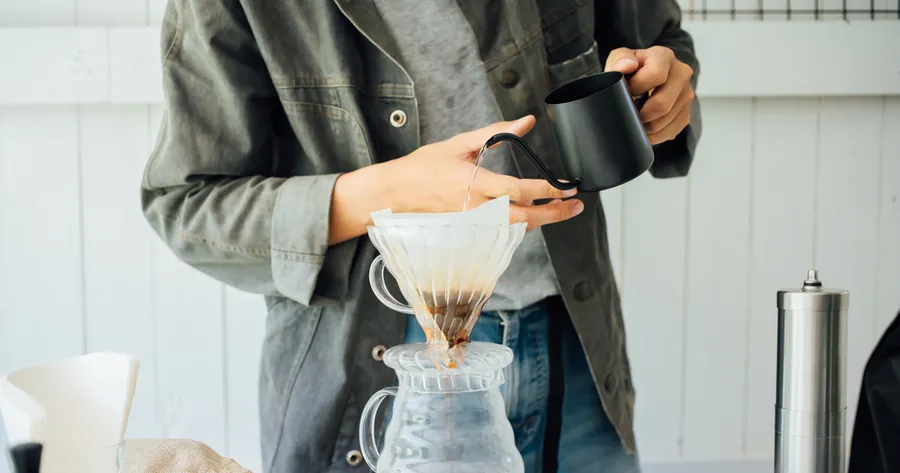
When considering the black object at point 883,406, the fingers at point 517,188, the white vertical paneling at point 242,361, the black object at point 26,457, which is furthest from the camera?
the white vertical paneling at point 242,361

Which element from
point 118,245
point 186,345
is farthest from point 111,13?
point 186,345

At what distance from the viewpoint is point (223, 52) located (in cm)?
80

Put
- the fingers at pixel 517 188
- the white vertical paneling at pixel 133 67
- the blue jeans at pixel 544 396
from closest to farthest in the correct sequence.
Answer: the fingers at pixel 517 188 < the blue jeans at pixel 544 396 < the white vertical paneling at pixel 133 67

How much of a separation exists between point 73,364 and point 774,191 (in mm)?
1441

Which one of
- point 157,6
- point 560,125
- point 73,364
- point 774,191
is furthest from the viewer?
point 774,191

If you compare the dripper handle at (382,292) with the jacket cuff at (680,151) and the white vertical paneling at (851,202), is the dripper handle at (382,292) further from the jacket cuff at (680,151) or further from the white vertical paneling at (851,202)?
the white vertical paneling at (851,202)

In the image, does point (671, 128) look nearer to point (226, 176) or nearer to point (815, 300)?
point (815, 300)

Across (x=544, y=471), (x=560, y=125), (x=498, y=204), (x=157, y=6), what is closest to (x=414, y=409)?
(x=498, y=204)

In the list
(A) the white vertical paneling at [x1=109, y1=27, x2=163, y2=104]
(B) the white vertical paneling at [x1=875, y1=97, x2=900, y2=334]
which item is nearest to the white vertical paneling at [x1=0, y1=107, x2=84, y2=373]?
(A) the white vertical paneling at [x1=109, y1=27, x2=163, y2=104]

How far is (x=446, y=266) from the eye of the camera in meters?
0.52

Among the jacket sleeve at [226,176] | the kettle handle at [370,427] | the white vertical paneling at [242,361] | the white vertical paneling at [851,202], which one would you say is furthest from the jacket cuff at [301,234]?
the white vertical paneling at [851,202]

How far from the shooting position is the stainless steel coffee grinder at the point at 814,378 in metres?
0.54

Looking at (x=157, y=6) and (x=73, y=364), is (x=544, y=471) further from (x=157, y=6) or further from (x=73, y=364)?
(x=157, y=6)

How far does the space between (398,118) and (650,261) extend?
89cm
